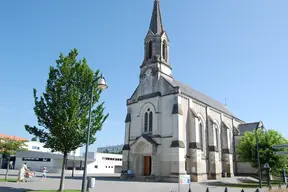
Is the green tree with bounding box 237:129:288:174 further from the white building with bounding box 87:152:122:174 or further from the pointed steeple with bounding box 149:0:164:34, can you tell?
the white building with bounding box 87:152:122:174

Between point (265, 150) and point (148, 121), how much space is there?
51.9 ft

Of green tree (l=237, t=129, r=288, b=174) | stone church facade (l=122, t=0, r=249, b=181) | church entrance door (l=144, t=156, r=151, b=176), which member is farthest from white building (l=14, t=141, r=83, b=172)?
green tree (l=237, t=129, r=288, b=174)

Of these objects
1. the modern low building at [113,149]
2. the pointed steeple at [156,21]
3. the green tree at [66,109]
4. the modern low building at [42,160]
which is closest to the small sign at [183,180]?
the green tree at [66,109]

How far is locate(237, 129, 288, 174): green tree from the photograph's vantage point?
28.0 m

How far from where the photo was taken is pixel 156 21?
39.0 m

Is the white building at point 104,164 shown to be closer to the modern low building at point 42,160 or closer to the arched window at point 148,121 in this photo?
the modern low building at point 42,160

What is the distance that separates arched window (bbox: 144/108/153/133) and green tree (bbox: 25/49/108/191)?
1700 centimetres

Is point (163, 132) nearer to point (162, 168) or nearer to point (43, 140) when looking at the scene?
point (162, 168)

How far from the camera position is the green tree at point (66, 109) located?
A: 1619 cm

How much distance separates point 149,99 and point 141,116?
2.93m

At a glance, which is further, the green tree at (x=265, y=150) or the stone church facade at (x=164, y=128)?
the stone church facade at (x=164, y=128)

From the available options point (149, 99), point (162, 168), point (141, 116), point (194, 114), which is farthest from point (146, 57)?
point (162, 168)

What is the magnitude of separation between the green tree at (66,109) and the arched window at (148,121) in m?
17.0

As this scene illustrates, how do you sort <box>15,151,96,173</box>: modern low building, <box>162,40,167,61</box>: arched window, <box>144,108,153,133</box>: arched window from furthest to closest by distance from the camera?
<box>15,151,96,173</box>: modern low building
<box>162,40,167,61</box>: arched window
<box>144,108,153,133</box>: arched window
